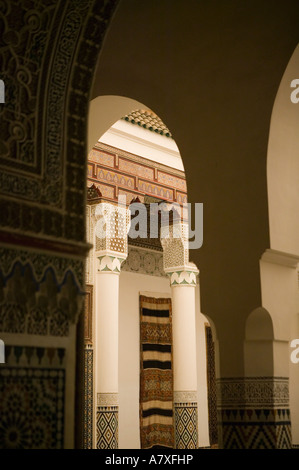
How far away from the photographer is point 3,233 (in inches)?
64.7

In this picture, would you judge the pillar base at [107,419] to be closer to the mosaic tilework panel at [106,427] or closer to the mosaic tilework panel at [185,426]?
the mosaic tilework panel at [106,427]

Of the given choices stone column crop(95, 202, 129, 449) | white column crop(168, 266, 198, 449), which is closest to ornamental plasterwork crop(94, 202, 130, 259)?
stone column crop(95, 202, 129, 449)

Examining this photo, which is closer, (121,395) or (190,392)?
(190,392)

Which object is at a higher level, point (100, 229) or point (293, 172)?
point (100, 229)

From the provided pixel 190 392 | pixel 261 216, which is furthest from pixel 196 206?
pixel 190 392

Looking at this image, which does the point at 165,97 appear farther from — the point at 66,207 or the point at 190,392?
the point at 190,392

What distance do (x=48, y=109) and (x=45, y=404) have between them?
84 cm

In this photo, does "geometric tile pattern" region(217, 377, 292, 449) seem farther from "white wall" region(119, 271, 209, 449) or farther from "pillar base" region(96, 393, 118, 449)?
"white wall" region(119, 271, 209, 449)

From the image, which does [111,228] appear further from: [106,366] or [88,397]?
[88,397]

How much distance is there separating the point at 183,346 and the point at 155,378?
162cm

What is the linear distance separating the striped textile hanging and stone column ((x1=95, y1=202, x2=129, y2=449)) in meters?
1.85

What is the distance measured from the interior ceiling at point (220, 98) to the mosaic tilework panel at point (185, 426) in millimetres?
3548

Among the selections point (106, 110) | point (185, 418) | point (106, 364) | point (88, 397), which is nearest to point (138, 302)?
point (185, 418)

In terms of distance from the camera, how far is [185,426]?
6191 mm
